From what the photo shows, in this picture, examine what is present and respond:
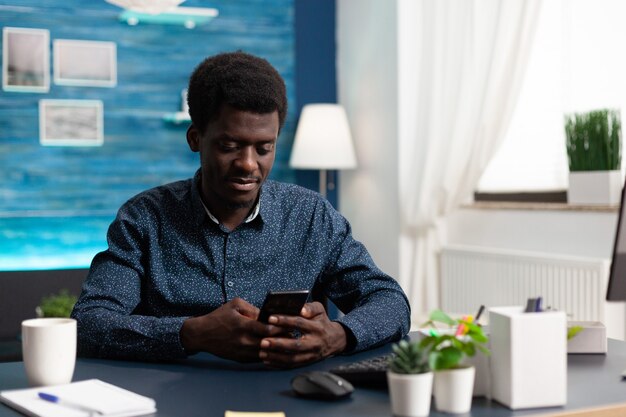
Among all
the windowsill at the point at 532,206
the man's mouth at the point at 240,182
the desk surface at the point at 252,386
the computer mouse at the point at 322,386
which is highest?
the man's mouth at the point at 240,182

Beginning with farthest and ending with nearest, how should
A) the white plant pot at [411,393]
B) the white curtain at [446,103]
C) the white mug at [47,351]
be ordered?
the white curtain at [446,103]
the white mug at [47,351]
the white plant pot at [411,393]

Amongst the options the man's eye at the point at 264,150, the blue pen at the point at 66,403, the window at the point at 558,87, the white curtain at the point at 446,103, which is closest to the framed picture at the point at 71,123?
the white curtain at the point at 446,103

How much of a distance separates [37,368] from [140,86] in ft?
12.2

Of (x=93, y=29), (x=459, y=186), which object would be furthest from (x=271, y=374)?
(x=93, y=29)

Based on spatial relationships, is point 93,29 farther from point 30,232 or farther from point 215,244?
point 215,244

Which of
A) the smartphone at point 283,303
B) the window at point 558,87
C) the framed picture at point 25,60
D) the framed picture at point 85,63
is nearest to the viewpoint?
the smartphone at point 283,303

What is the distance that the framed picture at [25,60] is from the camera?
15.5 ft

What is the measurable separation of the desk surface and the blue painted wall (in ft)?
10.6

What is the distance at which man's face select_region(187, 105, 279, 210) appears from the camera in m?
1.87

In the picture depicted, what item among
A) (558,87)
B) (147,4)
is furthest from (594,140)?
(147,4)

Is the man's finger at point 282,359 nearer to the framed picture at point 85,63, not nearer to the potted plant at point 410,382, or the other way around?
the potted plant at point 410,382

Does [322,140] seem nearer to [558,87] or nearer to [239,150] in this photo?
[558,87]

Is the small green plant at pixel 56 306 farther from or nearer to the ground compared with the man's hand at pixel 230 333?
nearer to the ground

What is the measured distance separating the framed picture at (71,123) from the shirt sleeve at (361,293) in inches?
120
